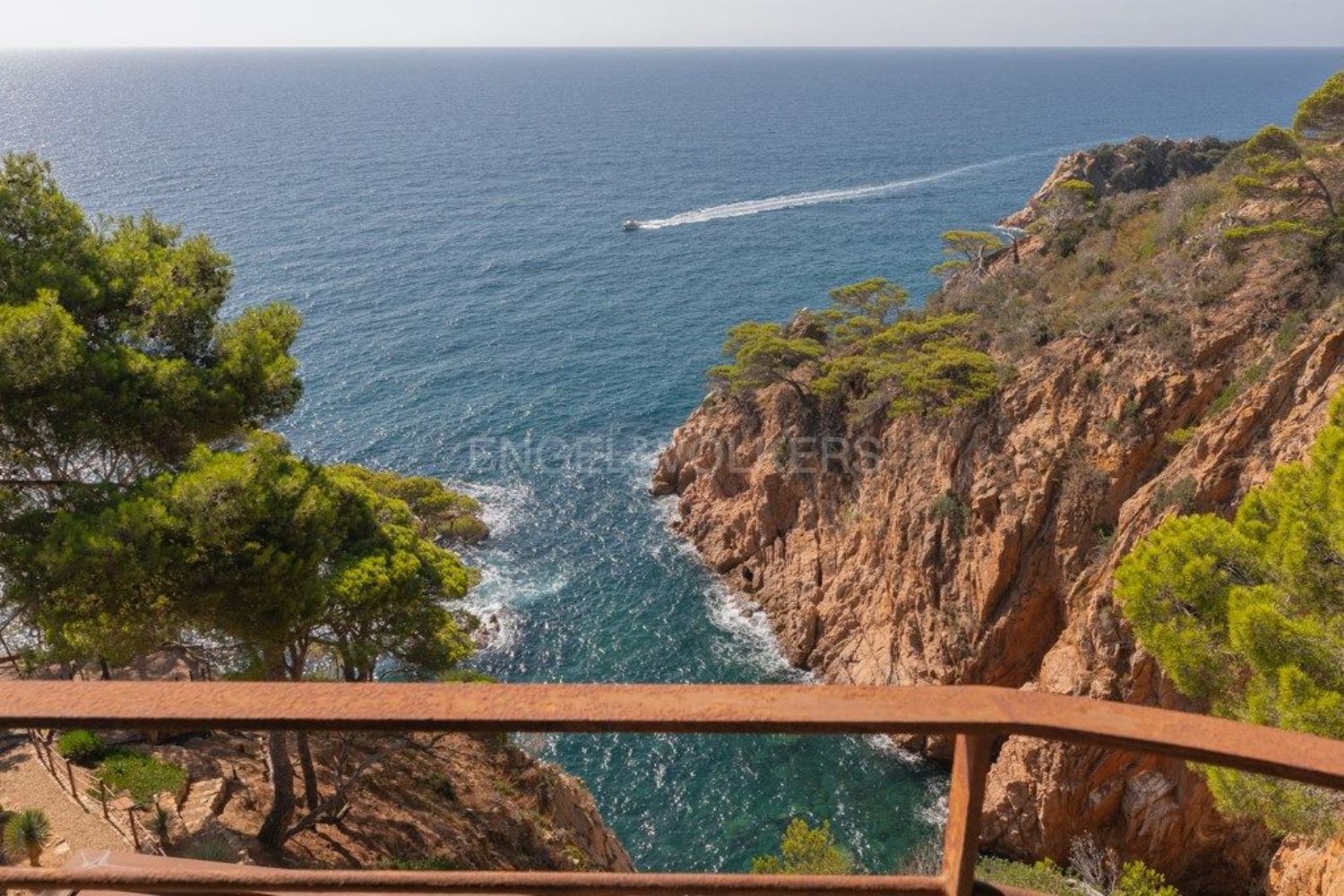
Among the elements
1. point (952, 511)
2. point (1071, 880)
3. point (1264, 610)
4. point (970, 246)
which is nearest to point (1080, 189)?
point (970, 246)

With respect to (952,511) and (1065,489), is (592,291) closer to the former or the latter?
(952,511)

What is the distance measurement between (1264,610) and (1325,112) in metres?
22.3

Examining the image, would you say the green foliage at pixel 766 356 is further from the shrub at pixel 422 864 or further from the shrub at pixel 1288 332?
the shrub at pixel 422 864

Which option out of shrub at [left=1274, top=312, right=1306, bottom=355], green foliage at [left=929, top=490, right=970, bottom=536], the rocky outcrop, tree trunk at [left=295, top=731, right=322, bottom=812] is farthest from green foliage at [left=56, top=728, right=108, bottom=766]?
the rocky outcrop

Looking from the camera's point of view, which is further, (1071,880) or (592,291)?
(592,291)

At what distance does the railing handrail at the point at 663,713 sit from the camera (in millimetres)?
1798

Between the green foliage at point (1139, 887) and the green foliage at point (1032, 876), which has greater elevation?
the green foliage at point (1139, 887)

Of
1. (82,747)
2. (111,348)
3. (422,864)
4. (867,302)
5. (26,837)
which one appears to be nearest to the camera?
(26,837)

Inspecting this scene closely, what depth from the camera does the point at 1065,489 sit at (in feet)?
68.2

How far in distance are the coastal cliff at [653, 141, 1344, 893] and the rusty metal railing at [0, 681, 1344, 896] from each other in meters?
10.1

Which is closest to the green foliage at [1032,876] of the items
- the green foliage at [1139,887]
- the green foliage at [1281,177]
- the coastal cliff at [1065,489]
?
the green foliage at [1139,887]

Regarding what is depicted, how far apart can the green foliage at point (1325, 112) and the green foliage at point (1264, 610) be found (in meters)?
19.9

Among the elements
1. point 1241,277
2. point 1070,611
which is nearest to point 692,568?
point 1070,611

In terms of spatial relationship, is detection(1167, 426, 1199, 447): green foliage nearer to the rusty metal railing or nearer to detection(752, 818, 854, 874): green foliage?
detection(752, 818, 854, 874): green foliage
